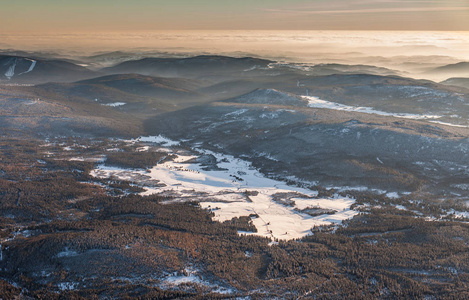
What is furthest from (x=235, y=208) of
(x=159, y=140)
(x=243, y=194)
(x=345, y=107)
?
(x=345, y=107)

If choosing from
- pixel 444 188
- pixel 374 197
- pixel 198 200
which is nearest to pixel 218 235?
pixel 198 200

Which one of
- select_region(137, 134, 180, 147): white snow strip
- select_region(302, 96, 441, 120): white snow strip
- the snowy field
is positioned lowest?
select_region(137, 134, 180, 147): white snow strip

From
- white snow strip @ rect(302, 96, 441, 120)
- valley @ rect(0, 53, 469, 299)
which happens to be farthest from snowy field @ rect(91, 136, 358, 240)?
white snow strip @ rect(302, 96, 441, 120)

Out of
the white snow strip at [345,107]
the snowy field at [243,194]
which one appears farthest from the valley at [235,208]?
the white snow strip at [345,107]

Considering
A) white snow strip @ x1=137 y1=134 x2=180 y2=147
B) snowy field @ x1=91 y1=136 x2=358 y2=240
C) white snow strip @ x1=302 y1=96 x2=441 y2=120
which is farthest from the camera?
white snow strip @ x1=302 y1=96 x2=441 y2=120

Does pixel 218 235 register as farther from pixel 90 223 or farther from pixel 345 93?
pixel 345 93

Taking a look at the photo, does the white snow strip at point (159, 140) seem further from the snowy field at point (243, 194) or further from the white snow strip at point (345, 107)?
the white snow strip at point (345, 107)

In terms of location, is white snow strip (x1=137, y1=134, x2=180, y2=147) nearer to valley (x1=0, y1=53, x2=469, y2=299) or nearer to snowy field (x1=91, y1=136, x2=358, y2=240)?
valley (x1=0, y1=53, x2=469, y2=299)

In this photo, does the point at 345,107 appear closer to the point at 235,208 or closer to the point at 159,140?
the point at 159,140

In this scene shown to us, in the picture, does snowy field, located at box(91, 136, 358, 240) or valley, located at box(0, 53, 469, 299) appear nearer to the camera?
valley, located at box(0, 53, 469, 299)
